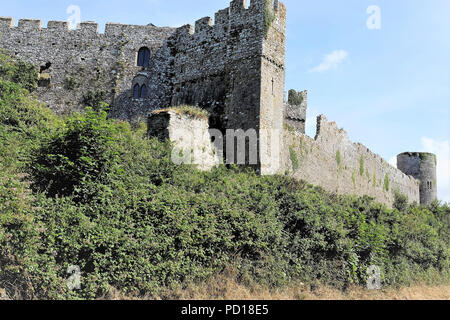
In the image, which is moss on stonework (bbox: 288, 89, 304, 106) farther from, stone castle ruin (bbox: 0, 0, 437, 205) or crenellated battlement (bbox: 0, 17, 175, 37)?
crenellated battlement (bbox: 0, 17, 175, 37)

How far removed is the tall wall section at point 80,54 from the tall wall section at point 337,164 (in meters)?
7.20

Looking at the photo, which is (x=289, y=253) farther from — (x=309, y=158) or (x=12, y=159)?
(x=309, y=158)

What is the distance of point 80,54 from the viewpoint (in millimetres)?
22125

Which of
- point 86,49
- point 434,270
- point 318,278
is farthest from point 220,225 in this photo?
point 86,49

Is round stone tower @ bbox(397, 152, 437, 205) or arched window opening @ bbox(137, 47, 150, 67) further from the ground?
arched window opening @ bbox(137, 47, 150, 67)

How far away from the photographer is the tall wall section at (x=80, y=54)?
21.5 metres

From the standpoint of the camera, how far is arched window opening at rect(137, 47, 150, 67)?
2206cm

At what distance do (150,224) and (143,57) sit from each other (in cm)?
1489

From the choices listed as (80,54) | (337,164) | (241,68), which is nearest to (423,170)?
(337,164)

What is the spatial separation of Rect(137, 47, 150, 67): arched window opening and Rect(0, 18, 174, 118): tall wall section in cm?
21

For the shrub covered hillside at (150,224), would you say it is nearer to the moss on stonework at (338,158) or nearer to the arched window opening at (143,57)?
the arched window opening at (143,57)

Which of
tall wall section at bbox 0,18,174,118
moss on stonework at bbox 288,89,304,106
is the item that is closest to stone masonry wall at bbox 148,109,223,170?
tall wall section at bbox 0,18,174,118

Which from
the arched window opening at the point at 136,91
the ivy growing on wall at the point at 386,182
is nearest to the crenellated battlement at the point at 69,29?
the arched window opening at the point at 136,91

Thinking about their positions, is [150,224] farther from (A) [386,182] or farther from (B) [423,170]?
(B) [423,170]
